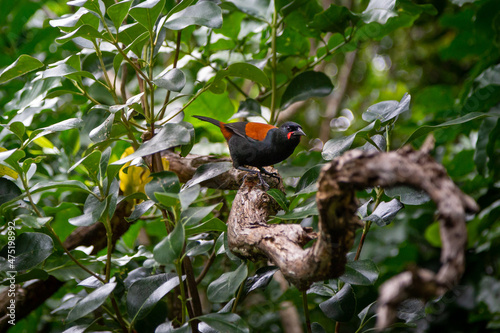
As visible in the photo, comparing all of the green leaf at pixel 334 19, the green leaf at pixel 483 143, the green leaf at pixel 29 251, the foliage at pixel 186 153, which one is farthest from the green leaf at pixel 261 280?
the green leaf at pixel 483 143

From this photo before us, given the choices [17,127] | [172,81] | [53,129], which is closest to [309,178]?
[172,81]

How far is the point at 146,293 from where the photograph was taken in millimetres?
1153

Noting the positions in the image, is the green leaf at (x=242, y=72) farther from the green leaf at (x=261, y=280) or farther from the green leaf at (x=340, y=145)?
the green leaf at (x=261, y=280)

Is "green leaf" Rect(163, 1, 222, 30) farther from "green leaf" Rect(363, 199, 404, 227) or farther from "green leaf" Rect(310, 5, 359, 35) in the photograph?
"green leaf" Rect(363, 199, 404, 227)

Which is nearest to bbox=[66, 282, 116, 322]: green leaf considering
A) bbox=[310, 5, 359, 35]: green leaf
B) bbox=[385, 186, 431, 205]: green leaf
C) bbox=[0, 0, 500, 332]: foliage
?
bbox=[0, 0, 500, 332]: foliage

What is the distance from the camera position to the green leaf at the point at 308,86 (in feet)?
5.41

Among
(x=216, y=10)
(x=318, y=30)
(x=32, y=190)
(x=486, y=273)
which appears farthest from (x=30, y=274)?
(x=486, y=273)

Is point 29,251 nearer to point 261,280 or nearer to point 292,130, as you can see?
point 261,280

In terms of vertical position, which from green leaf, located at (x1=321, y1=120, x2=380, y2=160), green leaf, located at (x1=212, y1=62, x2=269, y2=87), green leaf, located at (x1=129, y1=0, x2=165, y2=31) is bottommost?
green leaf, located at (x1=321, y1=120, x2=380, y2=160)

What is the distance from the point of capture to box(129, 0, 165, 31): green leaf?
1043 millimetres

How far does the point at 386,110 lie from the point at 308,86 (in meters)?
0.49

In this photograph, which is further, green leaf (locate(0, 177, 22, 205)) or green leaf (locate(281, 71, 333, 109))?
green leaf (locate(281, 71, 333, 109))

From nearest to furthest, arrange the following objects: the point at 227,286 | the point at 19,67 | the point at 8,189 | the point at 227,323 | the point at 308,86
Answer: the point at 227,323 → the point at 227,286 → the point at 19,67 → the point at 8,189 → the point at 308,86

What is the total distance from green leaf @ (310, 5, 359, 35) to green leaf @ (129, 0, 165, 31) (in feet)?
2.15
